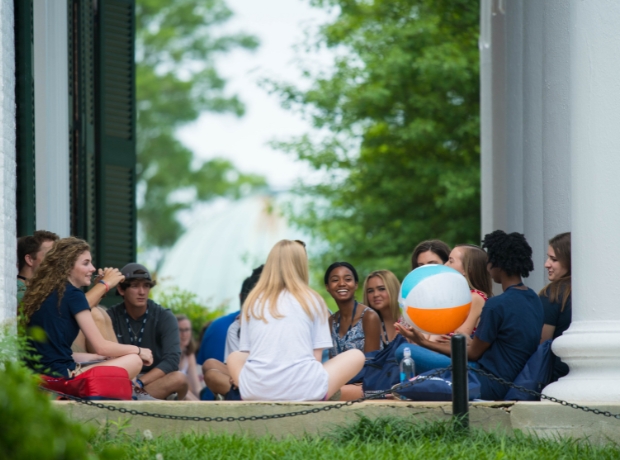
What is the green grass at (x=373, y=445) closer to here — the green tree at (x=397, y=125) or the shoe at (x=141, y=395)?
the shoe at (x=141, y=395)

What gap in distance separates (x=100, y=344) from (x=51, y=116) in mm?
4206

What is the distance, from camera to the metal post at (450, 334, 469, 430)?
561cm

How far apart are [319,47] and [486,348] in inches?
647

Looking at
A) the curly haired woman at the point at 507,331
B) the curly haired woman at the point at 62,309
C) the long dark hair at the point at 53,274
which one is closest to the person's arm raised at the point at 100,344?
the curly haired woman at the point at 62,309

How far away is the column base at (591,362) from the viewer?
6.26 meters

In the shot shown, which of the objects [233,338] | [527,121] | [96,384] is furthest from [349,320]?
[527,121]

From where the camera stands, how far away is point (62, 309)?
6.89m

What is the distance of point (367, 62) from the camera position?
2045 centimetres

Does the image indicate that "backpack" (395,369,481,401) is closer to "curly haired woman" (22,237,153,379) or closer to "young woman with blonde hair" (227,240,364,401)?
"young woman with blonde hair" (227,240,364,401)

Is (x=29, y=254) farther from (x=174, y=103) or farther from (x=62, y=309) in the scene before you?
(x=174, y=103)

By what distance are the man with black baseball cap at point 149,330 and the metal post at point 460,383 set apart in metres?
3.37

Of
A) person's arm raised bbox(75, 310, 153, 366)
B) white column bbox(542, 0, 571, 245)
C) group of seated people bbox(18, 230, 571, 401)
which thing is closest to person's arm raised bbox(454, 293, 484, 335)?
group of seated people bbox(18, 230, 571, 401)

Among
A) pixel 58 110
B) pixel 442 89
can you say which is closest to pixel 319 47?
pixel 442 89

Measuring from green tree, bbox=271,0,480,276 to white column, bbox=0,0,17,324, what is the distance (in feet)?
44.7
